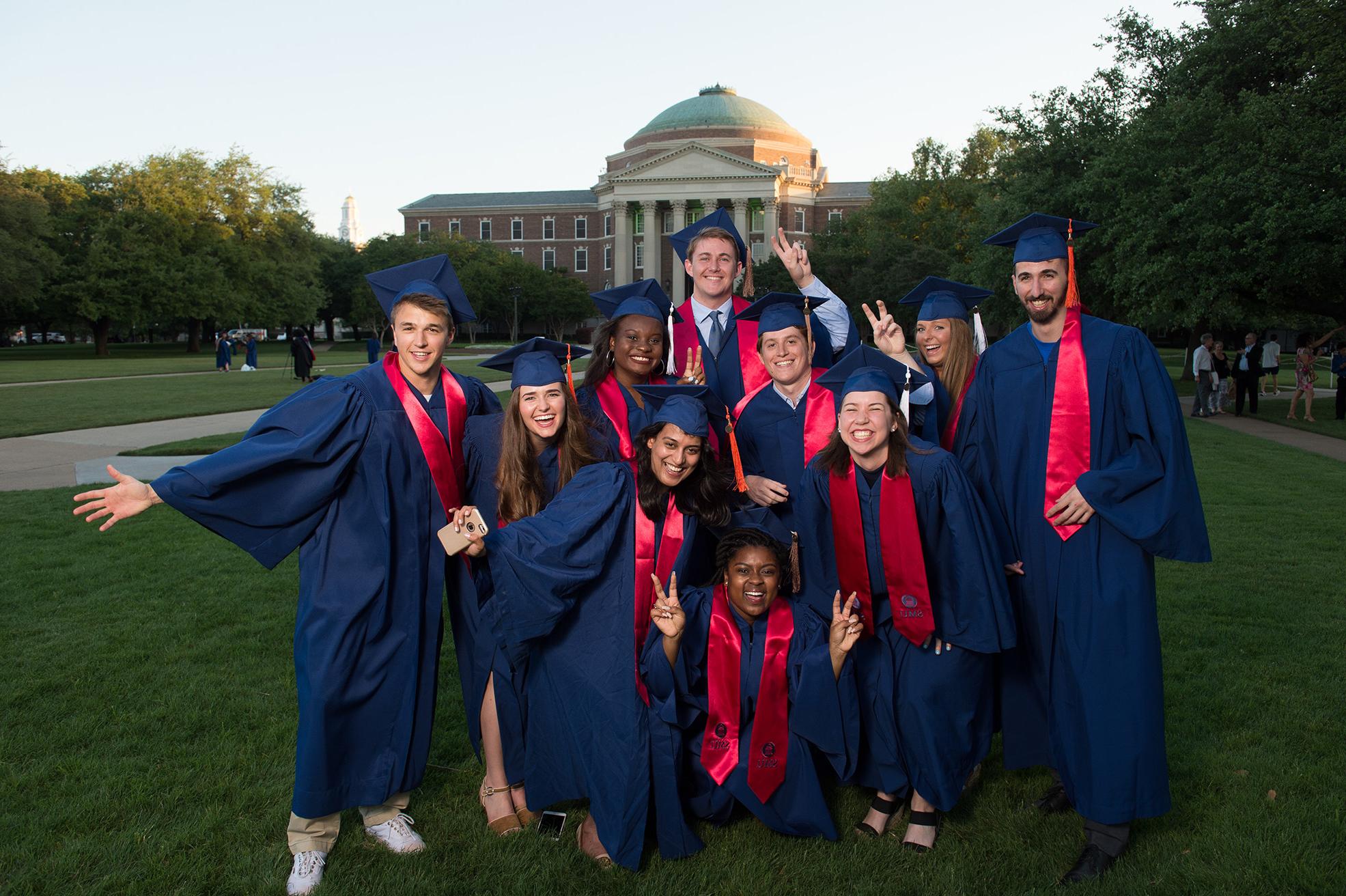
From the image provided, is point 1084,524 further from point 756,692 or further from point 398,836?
point 398,836

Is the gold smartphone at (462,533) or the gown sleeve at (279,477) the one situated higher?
the gown sleeve at (279,477)

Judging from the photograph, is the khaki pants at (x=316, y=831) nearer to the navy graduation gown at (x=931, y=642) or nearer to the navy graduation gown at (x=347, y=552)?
the navy graduation gown at (x=347, y=552)

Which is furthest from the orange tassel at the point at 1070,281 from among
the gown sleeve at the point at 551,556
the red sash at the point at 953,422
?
the gown sleeve at the point at 551,556

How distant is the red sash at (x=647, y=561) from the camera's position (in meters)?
3.58

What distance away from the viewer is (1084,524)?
344cm

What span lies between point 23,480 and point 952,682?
10661mm

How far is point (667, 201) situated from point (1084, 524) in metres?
80.8

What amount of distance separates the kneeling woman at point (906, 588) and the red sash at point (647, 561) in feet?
1.77

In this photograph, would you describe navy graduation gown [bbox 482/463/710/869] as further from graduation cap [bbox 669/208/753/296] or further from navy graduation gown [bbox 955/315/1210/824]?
graduation cap [bbox 669/208/753/296]

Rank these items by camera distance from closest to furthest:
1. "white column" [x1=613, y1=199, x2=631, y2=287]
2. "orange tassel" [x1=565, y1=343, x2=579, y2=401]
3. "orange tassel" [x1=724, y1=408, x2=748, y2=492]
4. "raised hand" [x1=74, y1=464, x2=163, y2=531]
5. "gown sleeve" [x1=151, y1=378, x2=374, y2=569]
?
"raised hand" [x1=74, y1=464, x2=163, y2=531], "gown sleeve" [x1=151, y1=378, x2=374, y2=569], "orange tassel" [x1=724, y1=408, x2=748, y2=492], "orange tassel" [x1=565, y1=343, x2=579, y2=401], "white column" [x1=613, y1=199, x2=631, y2=287]

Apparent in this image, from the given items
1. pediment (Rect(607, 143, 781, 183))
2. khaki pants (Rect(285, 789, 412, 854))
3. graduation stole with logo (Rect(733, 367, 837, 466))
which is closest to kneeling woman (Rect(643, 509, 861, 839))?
graduation stole with logo (Rect(733, 367, 837, 466))

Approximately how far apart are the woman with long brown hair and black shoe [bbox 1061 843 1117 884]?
7.37ft

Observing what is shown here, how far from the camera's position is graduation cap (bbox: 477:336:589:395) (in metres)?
A: 3.85

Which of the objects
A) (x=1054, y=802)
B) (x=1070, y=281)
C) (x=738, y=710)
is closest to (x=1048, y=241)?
(x=1070, y=281)
